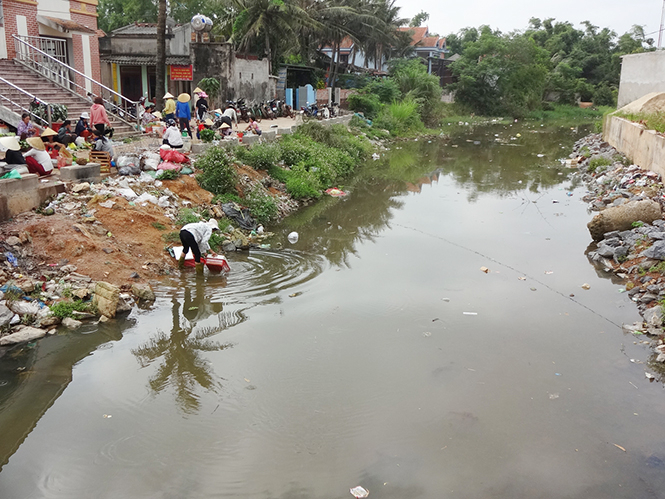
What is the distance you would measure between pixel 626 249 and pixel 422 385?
5496 millimetres

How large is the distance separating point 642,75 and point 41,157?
903 inches

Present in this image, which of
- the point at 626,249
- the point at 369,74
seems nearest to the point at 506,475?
the point at 626,249

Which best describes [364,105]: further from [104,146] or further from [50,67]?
[104,146]

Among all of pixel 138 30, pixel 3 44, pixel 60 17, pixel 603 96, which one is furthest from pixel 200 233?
pixel 603 96

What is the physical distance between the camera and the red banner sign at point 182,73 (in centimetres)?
2122

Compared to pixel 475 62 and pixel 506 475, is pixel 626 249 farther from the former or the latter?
pixel 475 62

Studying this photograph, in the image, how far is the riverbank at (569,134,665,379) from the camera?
7.00 metres

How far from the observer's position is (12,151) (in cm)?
870

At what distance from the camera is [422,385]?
5.82 m

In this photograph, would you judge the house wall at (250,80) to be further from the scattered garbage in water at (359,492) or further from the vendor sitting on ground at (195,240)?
the scattered garbage in water at (359,492)

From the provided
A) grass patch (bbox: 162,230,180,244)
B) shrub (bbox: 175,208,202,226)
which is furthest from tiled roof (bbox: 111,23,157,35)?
grass patch (bbox: 162,230,180,244)

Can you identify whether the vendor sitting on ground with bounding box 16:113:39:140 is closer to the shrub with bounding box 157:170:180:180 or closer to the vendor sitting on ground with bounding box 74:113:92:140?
the vendor sitting on ground with bounding box 74:113:92:140

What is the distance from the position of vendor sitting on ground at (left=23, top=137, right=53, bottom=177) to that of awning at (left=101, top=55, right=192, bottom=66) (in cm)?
1235

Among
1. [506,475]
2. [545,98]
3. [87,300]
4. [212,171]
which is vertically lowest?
[506,475]
